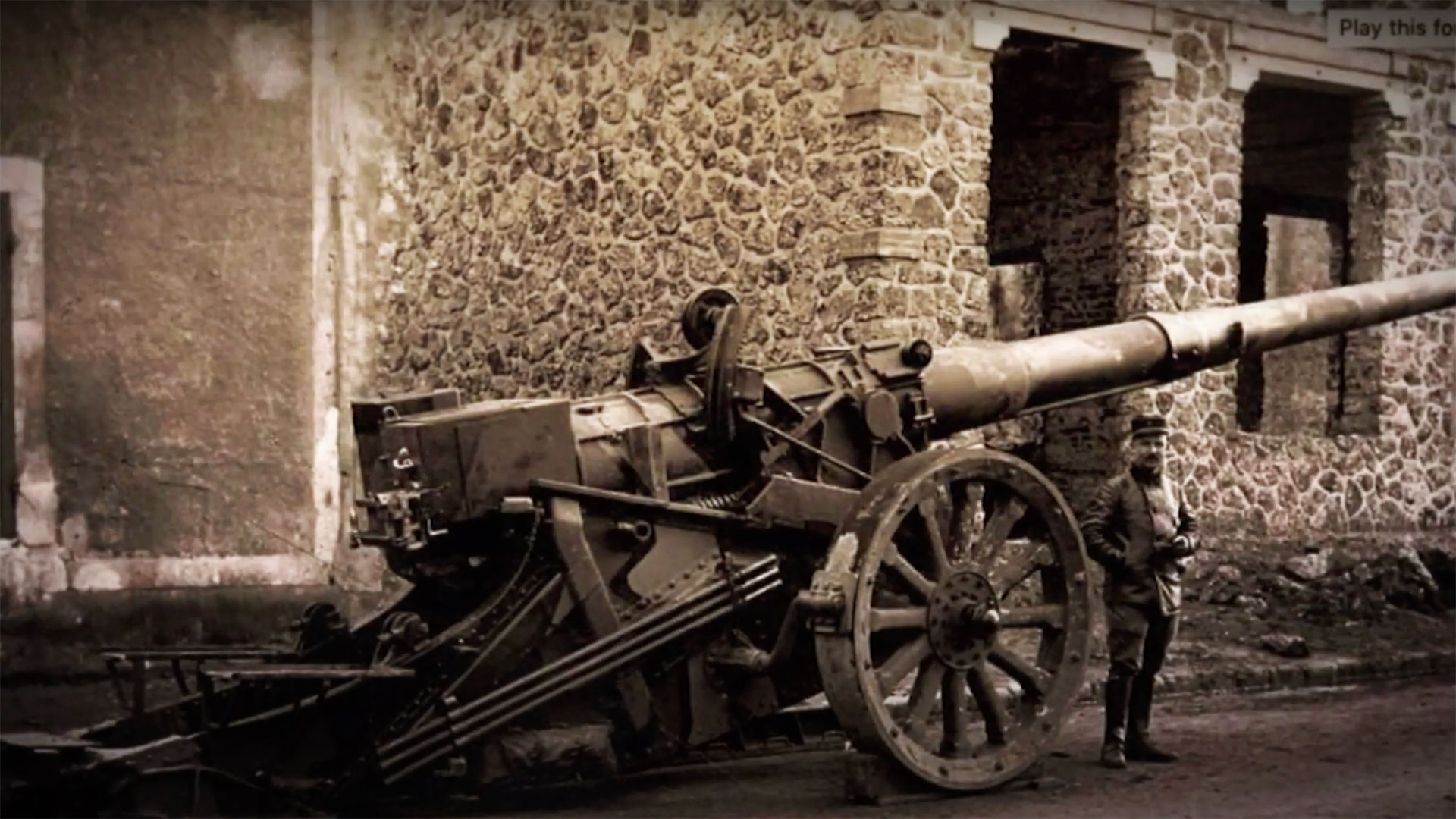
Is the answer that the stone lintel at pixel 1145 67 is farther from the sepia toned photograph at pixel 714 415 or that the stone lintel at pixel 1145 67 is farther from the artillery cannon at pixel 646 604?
the artillery cannon at pixel 646 604

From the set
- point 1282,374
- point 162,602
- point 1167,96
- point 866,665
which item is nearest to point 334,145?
point 162,602

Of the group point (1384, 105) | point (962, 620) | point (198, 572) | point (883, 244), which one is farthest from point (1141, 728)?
point (1384, 105)

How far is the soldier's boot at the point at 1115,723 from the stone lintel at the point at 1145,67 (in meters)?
6.46

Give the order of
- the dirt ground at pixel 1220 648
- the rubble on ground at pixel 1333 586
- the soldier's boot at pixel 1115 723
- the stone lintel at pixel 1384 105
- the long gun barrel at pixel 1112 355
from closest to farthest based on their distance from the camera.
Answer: the long gun barrel at pixel 1112 355 → the soldier's boot at pixel 1115 723 → the dirt ground at pixel 1220 648 → the rubble on ground at pixel 1333 586 → the stone lintel at pixel 1384 105

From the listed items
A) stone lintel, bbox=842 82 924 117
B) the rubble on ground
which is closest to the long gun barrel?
stone lintel, bbox=842 82 924 117

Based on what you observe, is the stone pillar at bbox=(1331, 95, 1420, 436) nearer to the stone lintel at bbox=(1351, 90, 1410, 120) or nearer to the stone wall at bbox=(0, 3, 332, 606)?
the stone lintel at bbox=(1351, 90, 1410, 120)

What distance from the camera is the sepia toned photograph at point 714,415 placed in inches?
280

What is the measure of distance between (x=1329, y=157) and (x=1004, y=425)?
14.5 ft

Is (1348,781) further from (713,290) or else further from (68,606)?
(68,606)

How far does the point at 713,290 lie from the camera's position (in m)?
7.86

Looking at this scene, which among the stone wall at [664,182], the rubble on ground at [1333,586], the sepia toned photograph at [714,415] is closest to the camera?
the sepia toned photograph at [714,415]

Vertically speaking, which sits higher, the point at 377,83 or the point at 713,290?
the point at 377,83

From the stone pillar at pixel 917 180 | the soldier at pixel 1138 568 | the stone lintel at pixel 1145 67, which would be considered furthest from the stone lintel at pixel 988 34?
the soldier at pixel 1138 568

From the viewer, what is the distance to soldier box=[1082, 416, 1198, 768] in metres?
8.40
